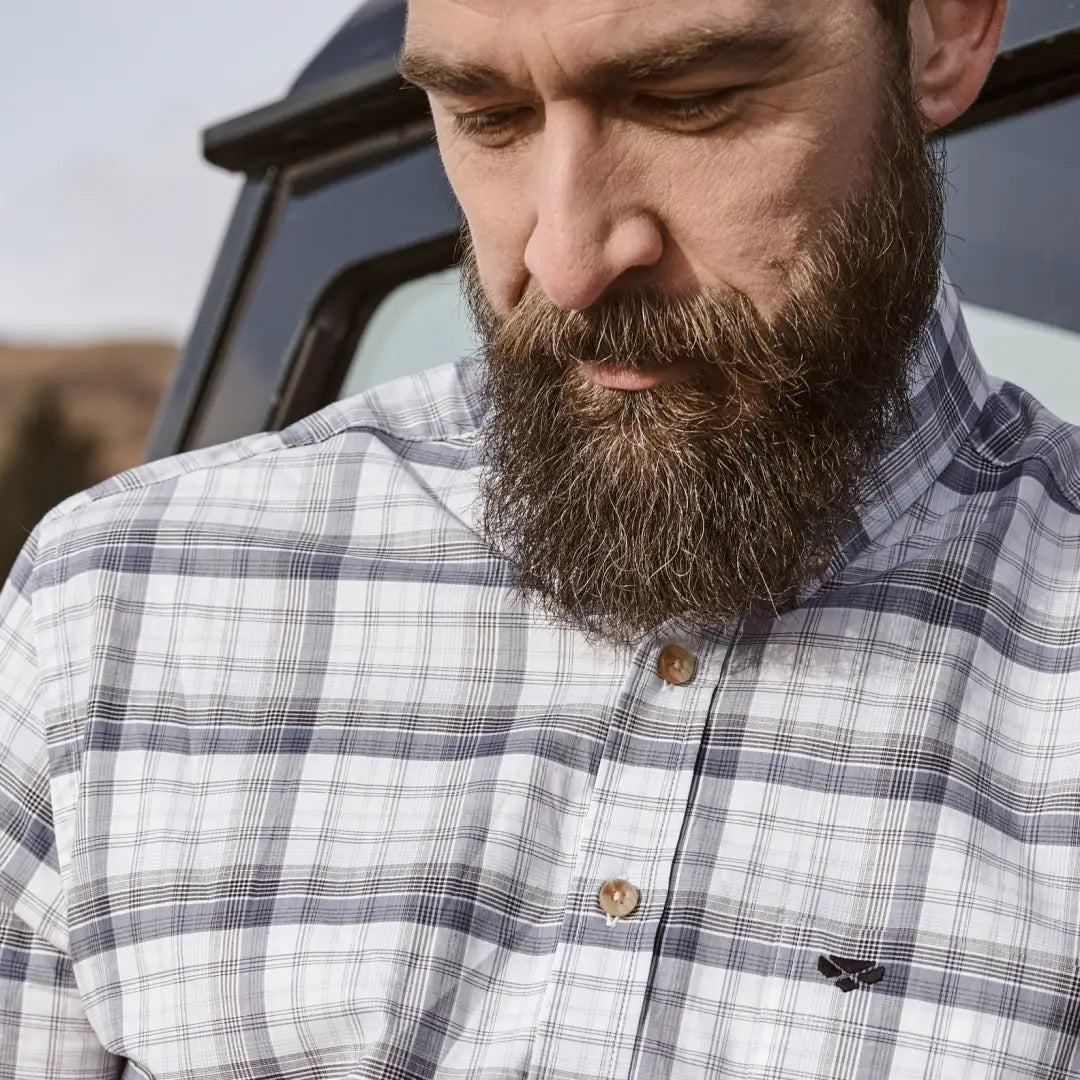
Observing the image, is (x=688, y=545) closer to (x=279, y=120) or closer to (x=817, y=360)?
(x=817, y=360)

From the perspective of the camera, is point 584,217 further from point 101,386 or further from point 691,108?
point 101,386

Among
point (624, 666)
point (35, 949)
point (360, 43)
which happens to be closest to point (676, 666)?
point (624, 666)

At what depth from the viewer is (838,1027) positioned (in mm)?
1259

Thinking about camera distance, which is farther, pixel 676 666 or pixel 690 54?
pixel 676 666

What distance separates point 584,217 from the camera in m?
→ 1.25

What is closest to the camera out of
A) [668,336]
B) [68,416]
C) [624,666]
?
[668,336]

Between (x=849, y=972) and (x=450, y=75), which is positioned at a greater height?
(x=450, y=75)

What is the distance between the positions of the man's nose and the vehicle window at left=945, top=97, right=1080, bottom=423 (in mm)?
520

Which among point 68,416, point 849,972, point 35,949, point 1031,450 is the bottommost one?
point 68,416

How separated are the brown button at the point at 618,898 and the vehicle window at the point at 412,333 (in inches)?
40.4

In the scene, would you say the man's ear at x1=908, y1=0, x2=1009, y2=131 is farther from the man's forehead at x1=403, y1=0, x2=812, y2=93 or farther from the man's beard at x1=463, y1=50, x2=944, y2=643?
the man's forehead at x1=403, y1=0, x2=812, y2=93

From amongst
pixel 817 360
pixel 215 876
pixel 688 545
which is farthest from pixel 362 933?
pixel 817 360

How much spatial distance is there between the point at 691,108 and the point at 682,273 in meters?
0.14

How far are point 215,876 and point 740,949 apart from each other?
1.61 feet
